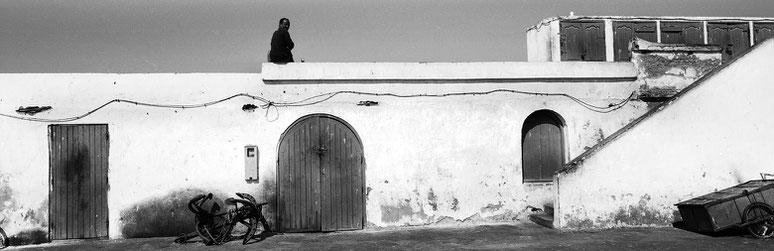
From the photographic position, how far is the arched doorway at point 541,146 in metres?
13.4

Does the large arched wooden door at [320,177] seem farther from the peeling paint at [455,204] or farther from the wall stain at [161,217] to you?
the peeling paint at [455,204]

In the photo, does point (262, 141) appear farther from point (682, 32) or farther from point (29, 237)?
point (682, 32)

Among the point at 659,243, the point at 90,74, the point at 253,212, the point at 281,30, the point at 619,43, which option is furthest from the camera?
the point at 619,43

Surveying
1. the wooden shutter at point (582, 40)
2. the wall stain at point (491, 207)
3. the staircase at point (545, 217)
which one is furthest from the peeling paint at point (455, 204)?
the wooden shutter at point (582, 40)

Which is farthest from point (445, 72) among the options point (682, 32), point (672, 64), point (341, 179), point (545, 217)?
point (682, 32)

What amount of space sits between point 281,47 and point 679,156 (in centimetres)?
800

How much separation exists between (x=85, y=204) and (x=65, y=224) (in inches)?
19.9

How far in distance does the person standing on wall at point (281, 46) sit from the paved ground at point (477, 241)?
3.47 m

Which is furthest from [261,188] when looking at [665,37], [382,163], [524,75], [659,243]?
[665,37]

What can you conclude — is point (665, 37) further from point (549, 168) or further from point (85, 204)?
point (85, 204)

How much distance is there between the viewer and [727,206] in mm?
10914

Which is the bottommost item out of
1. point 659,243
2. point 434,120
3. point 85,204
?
point 659,243

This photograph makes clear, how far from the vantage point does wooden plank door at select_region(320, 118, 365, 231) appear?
41.1ft

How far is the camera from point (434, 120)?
12852mm
